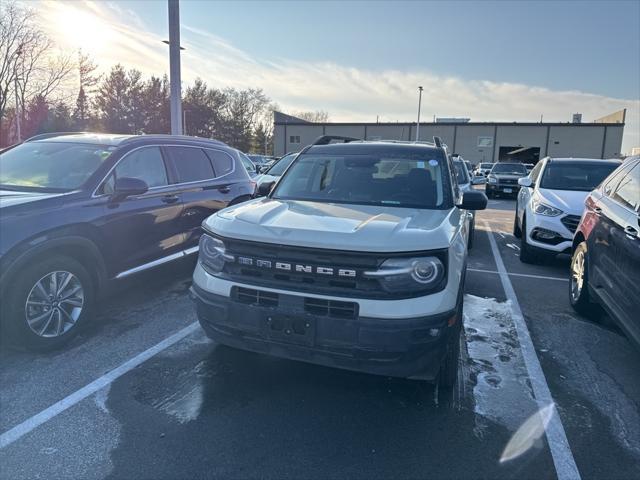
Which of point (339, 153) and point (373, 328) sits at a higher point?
point (339, 153)

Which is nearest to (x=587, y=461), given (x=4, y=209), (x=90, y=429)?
(x=90, y=429)

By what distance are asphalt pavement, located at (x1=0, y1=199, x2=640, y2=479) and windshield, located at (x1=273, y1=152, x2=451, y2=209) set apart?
4.78 ft

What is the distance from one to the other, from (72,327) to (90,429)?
150 cm

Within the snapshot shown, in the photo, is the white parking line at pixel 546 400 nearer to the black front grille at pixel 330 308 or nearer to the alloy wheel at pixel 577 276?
the alloy wheel at pixel 577 276

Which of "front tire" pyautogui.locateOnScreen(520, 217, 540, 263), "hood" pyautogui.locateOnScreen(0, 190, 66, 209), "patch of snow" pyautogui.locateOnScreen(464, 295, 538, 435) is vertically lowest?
"patch of snow" pyautogui.locateOnScreen(464, 295, 538, 435)

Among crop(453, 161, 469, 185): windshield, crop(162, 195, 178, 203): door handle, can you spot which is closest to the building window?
crop(453, 161, 469, 185): windshield

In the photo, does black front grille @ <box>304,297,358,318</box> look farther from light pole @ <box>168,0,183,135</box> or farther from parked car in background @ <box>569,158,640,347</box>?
light pole @ <box>168,0,183,135</box>

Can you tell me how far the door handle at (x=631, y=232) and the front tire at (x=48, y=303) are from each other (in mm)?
4687

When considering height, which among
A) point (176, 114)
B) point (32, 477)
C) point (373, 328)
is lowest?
point (32, 477)

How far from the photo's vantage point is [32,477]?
2.49 meters

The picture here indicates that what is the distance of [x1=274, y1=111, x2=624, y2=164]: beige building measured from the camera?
49.8 m

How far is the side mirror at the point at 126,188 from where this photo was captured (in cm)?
442

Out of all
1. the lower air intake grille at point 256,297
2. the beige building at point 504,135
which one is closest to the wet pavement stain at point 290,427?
the lower air intake grille at point 256,297

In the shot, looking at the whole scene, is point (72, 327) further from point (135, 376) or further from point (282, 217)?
point (282, 217)
